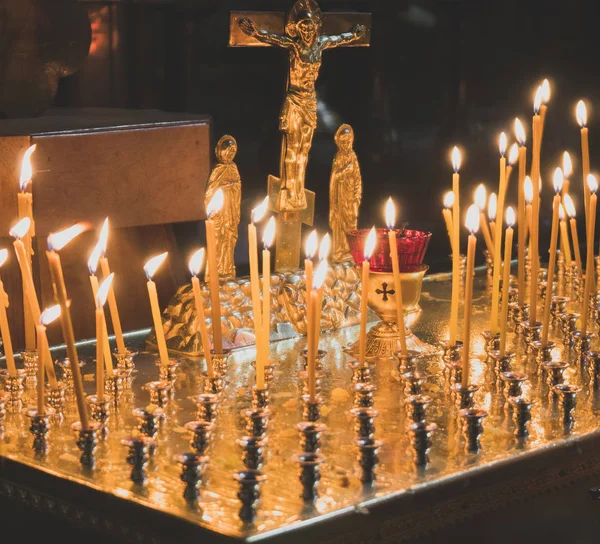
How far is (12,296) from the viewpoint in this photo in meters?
2.93

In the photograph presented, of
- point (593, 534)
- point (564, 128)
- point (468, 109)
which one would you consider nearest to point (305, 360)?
point (593, 534)

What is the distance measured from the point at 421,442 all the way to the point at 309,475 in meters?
0.25

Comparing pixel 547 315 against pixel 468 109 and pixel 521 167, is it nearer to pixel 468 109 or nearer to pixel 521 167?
pixel 521 167

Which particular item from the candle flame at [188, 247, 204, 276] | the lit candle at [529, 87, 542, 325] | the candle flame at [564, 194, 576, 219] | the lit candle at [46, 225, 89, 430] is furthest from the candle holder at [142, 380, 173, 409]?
the candle flame at [564, 194, 576, 219]

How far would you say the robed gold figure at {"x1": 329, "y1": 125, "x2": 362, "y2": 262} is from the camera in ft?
10.5

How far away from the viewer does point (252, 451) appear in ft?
6.90

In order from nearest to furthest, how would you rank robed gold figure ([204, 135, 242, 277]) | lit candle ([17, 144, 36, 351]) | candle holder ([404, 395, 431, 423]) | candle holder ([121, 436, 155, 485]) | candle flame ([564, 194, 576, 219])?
candle holder ([121, 436, 155, 485]) < candle holder ([404, 395, 431, 423]) < lit candle ([17, 144, 36, 351]) < robed gold figure ([204, 135, 242, 277]) < candle flame ([564, 194, 576, 219])

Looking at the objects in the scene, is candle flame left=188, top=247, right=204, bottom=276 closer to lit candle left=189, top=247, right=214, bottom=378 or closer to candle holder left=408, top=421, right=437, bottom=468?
lit candle left=189, top=247, right=214, bottom=378

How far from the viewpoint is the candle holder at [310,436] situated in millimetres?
2154

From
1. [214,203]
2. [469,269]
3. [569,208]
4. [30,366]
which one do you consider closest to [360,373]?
[469,269]

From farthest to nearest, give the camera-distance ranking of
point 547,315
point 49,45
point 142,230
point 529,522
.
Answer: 1. point 142,230
2. point 49,45
3. point 547,315
4. point 529,522

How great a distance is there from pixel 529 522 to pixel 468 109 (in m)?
1.88

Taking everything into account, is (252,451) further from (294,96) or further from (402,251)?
(294,96)

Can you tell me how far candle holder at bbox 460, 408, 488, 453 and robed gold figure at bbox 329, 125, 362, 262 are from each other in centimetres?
103
